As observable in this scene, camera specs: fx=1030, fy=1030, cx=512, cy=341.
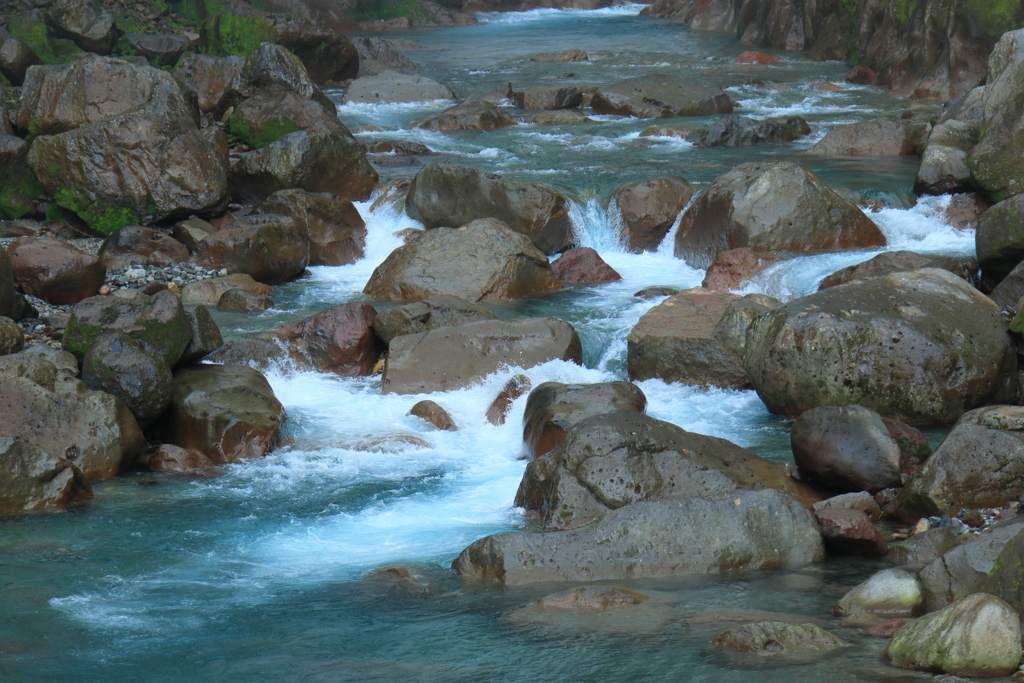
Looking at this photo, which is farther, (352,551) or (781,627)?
(352,551)

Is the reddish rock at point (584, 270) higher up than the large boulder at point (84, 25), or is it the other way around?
the large boulder at point (84, 25)

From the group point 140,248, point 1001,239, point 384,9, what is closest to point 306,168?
point 140,248

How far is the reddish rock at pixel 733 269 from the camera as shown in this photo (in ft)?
37.2

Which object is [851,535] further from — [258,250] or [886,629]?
[258,250]

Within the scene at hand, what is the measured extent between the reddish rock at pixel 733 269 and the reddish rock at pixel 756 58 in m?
17.0

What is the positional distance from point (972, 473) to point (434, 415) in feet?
13.9

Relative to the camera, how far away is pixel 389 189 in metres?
14.5

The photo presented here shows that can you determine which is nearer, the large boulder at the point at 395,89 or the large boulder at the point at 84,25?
the large boulder at the point at 395,89

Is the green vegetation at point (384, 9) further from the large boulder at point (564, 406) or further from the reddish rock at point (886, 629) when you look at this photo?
the reddish rock at point (886, 629)

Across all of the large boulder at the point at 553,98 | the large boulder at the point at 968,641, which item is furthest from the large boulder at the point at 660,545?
the large boulder at the point at 553,98

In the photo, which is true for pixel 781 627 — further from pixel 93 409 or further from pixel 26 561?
pixel 93 409

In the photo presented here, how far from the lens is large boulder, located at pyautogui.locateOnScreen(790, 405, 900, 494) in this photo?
673cm

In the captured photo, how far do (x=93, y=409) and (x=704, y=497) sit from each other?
4.54m

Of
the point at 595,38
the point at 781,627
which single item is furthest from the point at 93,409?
the point at 595,38
